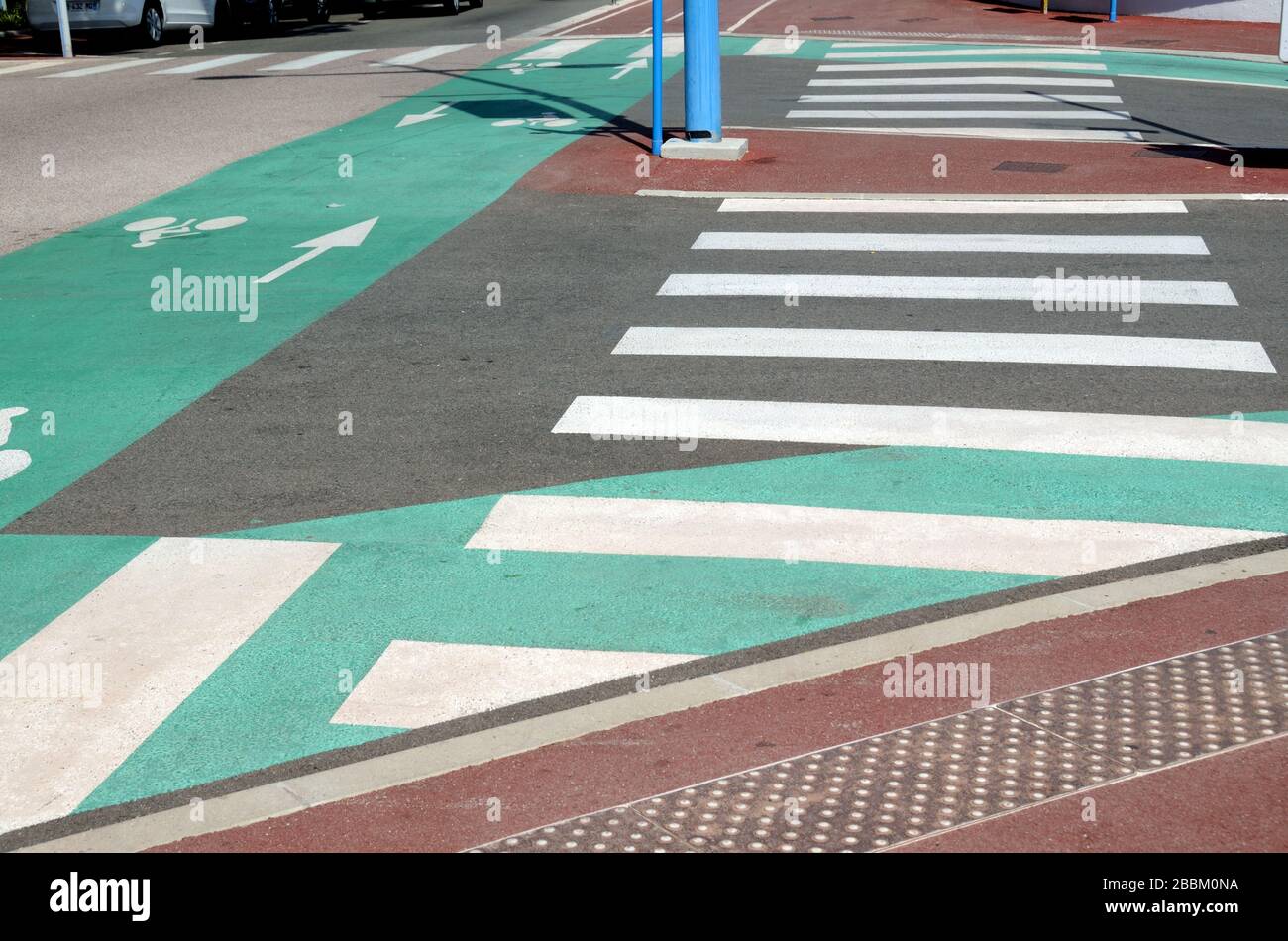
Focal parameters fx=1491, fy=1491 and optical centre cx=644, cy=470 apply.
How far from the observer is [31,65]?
2848 centimetres

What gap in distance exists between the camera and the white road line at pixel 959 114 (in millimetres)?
19391

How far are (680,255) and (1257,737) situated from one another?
328 inches

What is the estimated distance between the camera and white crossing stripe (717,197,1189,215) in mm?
14016

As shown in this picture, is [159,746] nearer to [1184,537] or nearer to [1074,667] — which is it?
[1074,667]

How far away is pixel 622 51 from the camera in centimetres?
2794

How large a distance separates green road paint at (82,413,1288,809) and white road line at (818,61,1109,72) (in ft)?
59.6

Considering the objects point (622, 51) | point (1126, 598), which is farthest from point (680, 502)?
point (622, 51)

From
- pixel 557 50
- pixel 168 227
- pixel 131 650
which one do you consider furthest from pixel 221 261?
pixel 557 50

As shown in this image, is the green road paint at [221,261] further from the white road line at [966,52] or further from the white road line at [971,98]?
the white road line at [966,52]

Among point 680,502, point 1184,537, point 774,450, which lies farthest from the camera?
point 774,450

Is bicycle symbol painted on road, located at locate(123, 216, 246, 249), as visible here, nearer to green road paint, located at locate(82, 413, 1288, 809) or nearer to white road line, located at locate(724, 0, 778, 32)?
green road paint, located at locate(82, 413, 1288, 809)

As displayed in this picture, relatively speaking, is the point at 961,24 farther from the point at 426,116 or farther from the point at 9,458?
the point at 9,458

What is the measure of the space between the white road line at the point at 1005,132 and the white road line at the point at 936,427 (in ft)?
32.8

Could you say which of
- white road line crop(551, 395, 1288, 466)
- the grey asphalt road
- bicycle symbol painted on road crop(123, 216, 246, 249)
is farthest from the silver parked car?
white road line crop(551, 395, 1288, 466)
